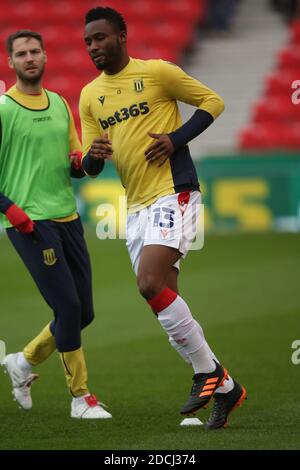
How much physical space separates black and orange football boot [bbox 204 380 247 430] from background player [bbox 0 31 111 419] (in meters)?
0.83

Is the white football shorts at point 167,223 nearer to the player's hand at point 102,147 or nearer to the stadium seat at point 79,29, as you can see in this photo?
the player's hand at point 102,147

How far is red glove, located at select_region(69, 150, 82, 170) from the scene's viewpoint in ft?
23.4

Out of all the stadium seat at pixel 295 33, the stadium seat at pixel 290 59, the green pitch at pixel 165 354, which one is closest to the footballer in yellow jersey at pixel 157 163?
the green pitch at pixel 165 354

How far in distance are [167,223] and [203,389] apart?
3.33 ft

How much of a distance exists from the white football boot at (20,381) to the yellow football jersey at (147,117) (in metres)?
1.51

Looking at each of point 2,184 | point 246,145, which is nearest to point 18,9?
point 246,145

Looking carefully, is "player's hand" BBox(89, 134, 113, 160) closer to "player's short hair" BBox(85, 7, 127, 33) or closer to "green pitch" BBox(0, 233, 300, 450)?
"player's short hair" BBox(85, 7, 127, 33)

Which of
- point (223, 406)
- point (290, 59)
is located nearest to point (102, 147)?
point (223, 406)

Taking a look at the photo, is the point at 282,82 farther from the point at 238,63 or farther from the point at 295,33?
the point at 238,63

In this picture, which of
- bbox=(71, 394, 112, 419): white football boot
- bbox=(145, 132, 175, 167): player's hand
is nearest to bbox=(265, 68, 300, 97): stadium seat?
bbox=(71, 394, 112, 419): white football boot

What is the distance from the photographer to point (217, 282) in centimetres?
1395

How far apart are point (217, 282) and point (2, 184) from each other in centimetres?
712

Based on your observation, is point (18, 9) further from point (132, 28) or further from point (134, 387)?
point (134, 387)

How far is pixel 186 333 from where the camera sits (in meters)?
6.40
